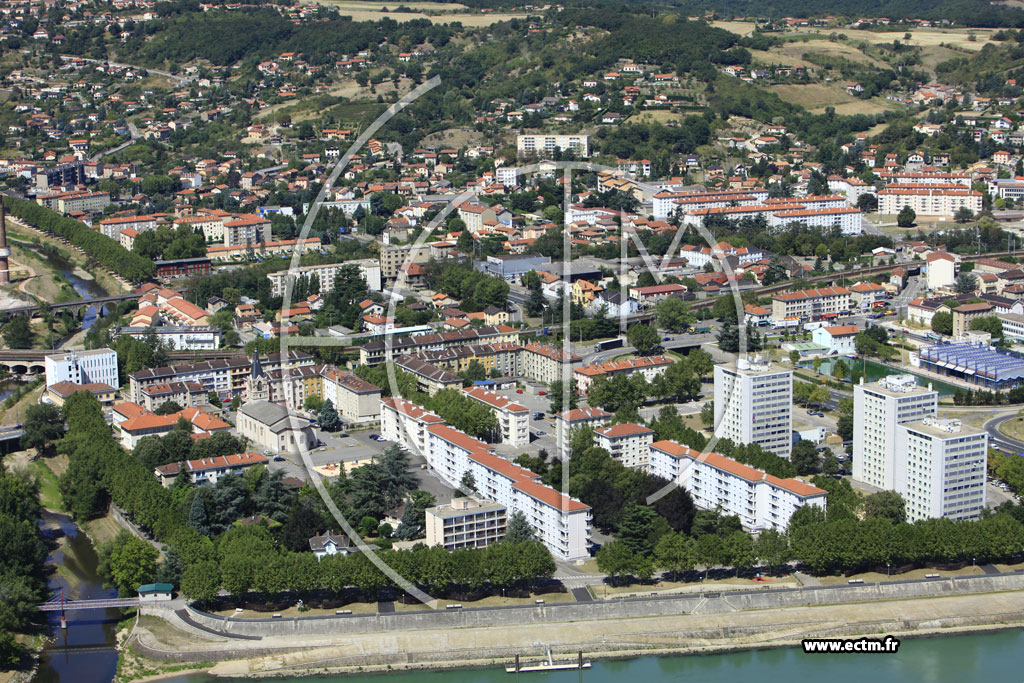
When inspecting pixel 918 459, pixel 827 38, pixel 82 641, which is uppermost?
pixel 827 38

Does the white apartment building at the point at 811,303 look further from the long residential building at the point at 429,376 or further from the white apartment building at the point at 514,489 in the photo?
the white apartment building at the point at 514,489

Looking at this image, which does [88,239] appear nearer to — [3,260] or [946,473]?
[3,260]

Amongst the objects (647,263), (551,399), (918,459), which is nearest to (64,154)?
(647,263)

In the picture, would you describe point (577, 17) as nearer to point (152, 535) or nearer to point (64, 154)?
point (64, 154)

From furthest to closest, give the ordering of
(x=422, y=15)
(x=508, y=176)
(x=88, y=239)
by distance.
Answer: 1. (x=422, y=15)
2. (x=508, y=176)
3. (x=88, y=239)

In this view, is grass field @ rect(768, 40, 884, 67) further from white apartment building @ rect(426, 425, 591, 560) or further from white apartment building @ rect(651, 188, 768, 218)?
white apartment building @ rect(426, 425, 591, 560)

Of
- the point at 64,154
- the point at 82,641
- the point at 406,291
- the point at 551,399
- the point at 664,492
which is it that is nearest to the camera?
the point at 82,641

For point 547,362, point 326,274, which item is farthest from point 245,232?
point 547,362
